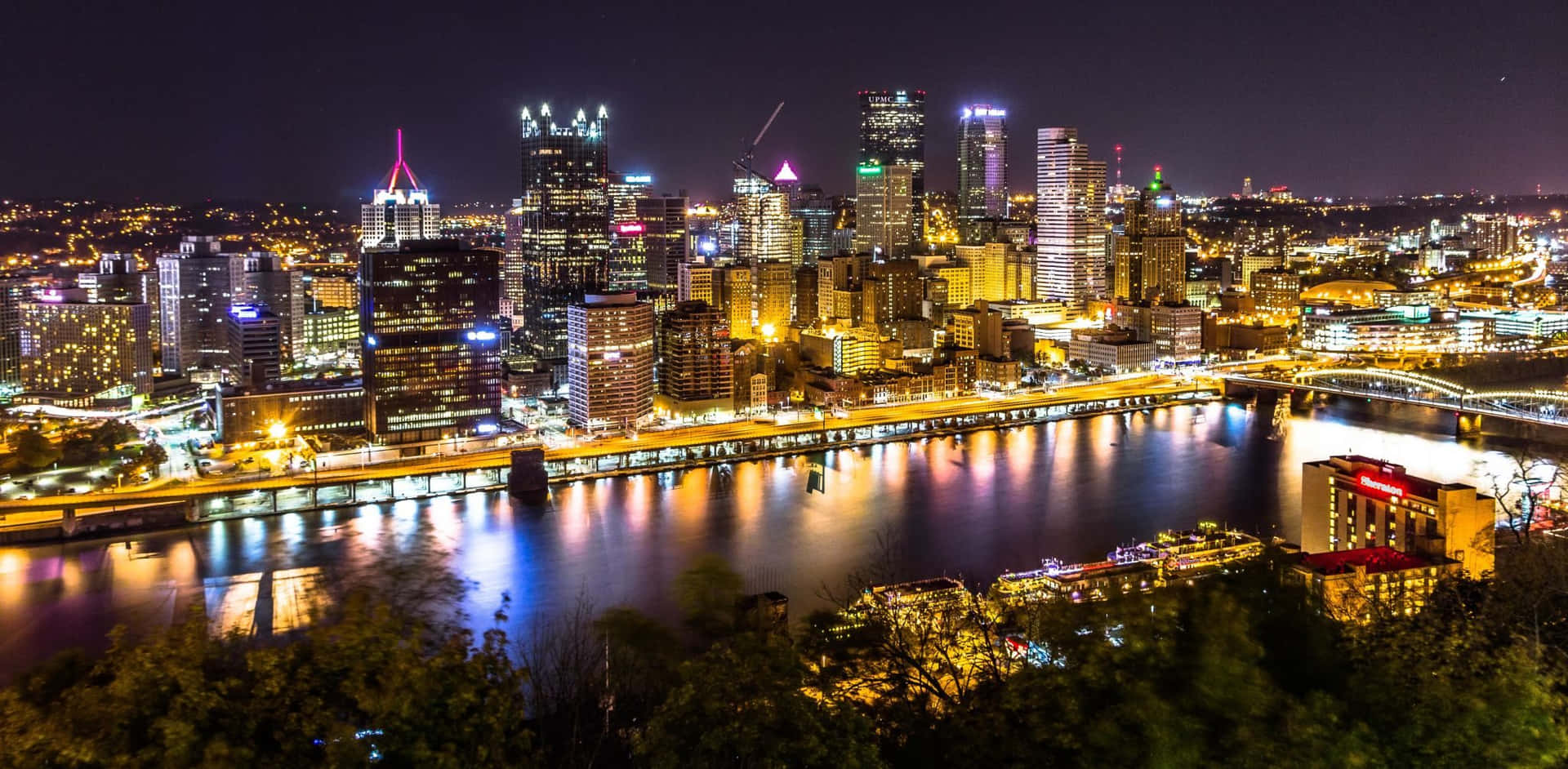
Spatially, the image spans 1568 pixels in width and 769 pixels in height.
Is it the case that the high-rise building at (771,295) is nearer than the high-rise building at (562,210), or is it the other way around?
the high-rise building at (562,210)

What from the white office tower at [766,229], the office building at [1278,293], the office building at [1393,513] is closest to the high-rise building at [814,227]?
the white office tower at [766,229]

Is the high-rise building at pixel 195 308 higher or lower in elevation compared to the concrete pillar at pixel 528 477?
higher

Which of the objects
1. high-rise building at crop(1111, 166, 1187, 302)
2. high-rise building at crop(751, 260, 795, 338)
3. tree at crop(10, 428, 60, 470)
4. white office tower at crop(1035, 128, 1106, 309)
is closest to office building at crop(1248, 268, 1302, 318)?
high-rise building at crop(1111, 166, 1187, 302)

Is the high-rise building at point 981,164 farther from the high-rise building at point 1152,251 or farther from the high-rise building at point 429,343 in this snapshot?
the high-rise building at point 429,343

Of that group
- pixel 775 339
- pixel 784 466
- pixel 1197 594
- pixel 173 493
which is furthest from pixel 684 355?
pixel 1197 594

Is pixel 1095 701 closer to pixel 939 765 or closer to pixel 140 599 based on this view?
pixel 939 765

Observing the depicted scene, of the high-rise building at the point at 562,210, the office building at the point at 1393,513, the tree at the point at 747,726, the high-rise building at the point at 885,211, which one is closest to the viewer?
the tree at the point at 747,726

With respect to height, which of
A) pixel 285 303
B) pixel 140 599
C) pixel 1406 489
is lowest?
pixel 140 599
